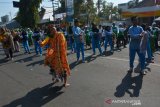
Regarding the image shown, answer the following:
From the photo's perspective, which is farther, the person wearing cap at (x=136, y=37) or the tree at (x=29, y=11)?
the tree at (x=29, y=11)

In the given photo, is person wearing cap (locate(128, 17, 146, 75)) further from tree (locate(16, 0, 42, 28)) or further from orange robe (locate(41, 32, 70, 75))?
tree (locate(16, 0, 42, 28))

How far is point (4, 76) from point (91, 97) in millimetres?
5121

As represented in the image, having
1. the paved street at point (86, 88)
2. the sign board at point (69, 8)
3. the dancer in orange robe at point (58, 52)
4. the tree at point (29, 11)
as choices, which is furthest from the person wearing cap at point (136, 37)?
the tree at point (29, 11)

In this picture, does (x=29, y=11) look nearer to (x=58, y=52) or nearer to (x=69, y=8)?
(x=69, y=8)

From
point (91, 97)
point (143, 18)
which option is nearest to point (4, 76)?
point (91, 97)

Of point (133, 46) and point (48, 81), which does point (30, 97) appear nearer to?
point (48, 81)

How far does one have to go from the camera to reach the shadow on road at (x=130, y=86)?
7977 mm

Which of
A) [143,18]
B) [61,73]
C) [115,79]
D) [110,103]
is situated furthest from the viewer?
[143,18]

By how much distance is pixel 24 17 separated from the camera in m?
49.8

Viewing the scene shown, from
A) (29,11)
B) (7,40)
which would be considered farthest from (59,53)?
(29,11)

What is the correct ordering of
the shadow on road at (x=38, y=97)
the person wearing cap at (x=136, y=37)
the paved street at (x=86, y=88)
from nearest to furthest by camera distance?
the paved street at (x=86, y=88) < the shadow on road at (x=38, y=97) < the person wearing cap at (x=136, y=37)

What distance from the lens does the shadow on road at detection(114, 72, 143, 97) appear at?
7977 mm

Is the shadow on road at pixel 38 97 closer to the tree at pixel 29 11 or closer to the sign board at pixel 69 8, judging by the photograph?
the sign board at pixel 69 8

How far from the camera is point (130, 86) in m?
8.76
